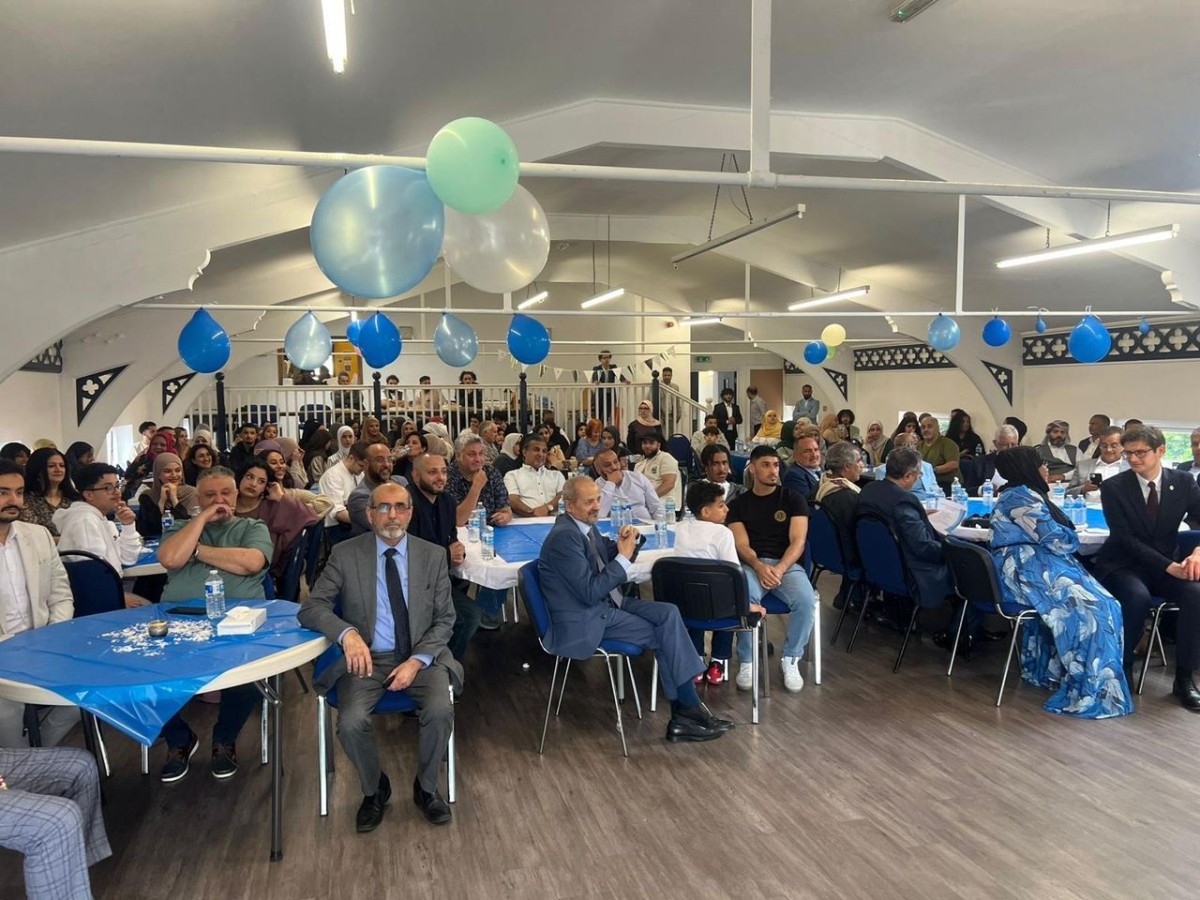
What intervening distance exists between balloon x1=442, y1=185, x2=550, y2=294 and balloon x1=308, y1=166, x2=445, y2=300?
0.57 metres

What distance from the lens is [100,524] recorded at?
3.94 metres

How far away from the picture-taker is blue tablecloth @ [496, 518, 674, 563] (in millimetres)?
4324

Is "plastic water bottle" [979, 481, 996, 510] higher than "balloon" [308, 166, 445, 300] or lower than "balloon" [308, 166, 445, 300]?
lower

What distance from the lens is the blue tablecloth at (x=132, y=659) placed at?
94.6 inches

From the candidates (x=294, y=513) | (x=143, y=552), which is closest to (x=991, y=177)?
(x=294, y=513)

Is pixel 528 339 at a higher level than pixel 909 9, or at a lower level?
lower

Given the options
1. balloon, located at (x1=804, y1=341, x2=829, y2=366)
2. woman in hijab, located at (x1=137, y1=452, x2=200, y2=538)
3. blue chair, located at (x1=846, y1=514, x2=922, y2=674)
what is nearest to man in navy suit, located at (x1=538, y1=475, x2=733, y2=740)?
blue chair, located at (x1=846, y1=514, x2=922, y2=674)

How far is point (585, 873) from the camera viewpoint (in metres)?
2.83

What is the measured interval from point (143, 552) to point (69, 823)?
2.46 meters

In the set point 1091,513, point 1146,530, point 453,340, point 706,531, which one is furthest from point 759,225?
point 706,531

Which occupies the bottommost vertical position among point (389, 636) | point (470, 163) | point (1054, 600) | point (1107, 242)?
point (1054, 600)

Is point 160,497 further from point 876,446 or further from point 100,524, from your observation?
point 876,446

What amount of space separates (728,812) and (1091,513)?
3.66 meters

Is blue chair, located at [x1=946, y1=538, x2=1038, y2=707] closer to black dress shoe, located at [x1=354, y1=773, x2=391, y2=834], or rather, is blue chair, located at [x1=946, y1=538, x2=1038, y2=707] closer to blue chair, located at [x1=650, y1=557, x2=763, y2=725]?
blue chair, located at [x1=650, y1=557, x2=763, y2=725]
